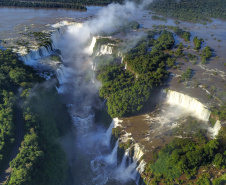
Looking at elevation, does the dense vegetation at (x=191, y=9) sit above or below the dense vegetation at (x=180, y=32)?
above

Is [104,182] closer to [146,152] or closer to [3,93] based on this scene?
[146,152]

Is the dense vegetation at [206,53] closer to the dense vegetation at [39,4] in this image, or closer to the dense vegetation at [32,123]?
the dense vegetation at [32,123]

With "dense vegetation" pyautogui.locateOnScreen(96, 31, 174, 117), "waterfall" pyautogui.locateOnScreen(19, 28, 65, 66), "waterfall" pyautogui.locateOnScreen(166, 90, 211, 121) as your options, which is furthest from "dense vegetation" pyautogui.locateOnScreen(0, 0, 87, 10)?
"waterfall" pyautogui.locateOnScreen(166, 90, 211, 121)

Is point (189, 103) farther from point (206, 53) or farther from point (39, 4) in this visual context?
→ point (39, 4)

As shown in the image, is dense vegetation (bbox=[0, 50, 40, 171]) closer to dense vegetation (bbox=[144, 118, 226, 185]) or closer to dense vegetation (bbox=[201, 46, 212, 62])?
dense vegetation (bbox=[144, 118, 226, 185])

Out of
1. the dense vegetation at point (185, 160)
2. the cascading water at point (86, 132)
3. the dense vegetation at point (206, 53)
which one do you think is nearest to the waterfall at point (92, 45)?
the cascading water at point (86, 132)

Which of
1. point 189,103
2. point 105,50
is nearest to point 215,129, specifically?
point 189,103

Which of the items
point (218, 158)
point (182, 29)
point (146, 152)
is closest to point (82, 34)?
point (182, 29)
